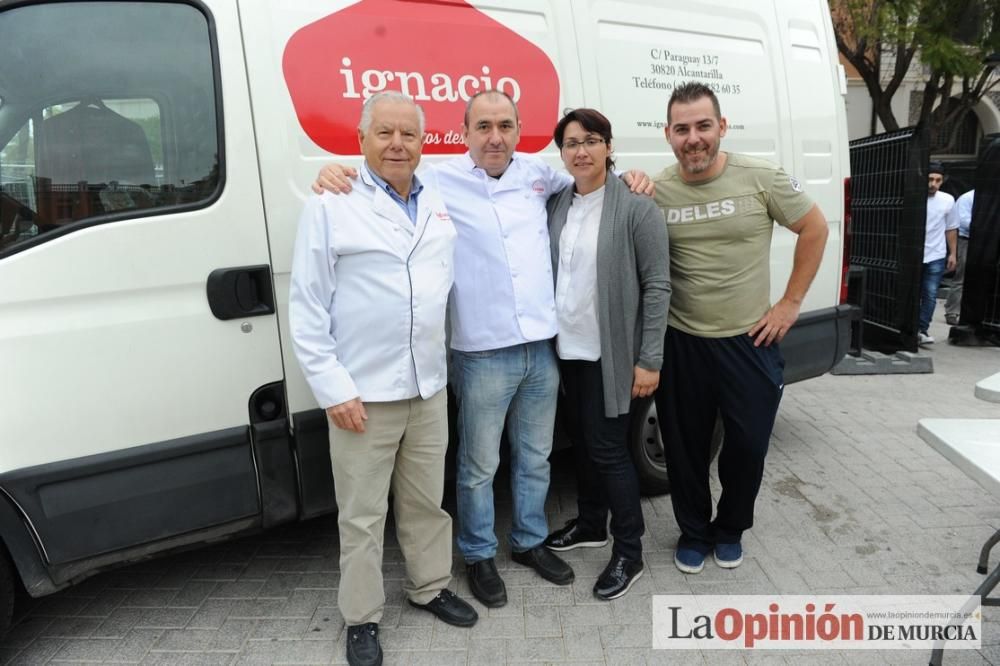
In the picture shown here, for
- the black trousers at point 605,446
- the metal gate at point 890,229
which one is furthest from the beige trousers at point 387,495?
the metal gate at point 890,229

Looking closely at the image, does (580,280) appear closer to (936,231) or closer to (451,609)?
(451,609)

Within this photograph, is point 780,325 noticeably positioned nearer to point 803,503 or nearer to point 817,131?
point 803,503

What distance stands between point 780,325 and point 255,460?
6.22 feet

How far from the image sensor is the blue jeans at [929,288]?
269 inches

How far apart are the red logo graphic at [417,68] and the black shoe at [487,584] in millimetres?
1539

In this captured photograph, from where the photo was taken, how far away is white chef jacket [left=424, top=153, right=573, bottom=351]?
236 cm

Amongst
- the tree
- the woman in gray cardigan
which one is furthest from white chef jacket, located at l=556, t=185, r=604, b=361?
the tree

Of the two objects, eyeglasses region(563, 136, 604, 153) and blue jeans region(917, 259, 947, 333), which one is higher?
eyeglasses region(563, 136, 604, 153)

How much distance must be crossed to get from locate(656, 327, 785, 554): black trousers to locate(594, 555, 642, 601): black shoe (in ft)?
0.92

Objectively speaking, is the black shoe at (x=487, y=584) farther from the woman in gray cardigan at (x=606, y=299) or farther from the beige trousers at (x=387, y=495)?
the woman in gray cardigan at (x=606, y=299)

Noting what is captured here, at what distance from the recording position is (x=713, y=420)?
277cm

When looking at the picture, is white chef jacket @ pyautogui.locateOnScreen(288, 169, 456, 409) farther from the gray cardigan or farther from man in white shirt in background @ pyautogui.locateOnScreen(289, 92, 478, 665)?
the gray cardigan

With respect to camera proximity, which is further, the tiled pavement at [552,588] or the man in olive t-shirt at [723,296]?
the man in olive t-shirt at [723,296]

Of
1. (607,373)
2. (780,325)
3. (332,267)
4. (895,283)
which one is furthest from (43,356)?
(895,283)
